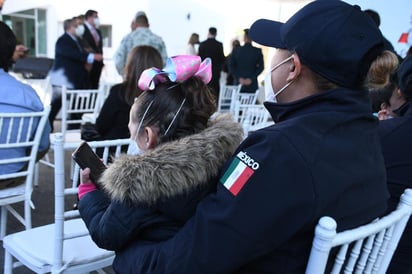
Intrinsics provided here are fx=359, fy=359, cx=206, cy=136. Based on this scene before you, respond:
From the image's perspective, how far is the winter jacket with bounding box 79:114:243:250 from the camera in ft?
2.95

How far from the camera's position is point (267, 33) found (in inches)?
41.2

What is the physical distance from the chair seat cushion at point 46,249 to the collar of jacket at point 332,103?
100 centimetres

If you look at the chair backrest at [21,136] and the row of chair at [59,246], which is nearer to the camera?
the row of chair at [59,246]

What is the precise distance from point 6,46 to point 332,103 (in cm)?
194

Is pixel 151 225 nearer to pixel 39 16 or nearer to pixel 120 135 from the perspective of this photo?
pixel 120 135

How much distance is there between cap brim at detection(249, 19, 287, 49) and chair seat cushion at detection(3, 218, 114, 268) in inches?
39.1

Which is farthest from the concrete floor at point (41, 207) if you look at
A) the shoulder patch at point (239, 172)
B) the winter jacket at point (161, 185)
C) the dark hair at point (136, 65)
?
the shoulder patch at point (239, 172)

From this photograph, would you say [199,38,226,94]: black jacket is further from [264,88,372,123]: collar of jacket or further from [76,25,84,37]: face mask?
[264,88,372,123]: collar of jacket

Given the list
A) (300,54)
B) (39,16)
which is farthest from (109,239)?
(39,16)

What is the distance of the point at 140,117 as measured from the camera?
1.06 metres

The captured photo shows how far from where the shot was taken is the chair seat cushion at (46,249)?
1.40m

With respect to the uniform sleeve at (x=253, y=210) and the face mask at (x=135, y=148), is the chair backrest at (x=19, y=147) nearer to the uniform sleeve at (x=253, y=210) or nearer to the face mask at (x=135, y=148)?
the face mask at (x=135, y=148)

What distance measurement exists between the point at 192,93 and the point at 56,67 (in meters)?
4.08

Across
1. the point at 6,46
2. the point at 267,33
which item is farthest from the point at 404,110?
the point at 6,46
